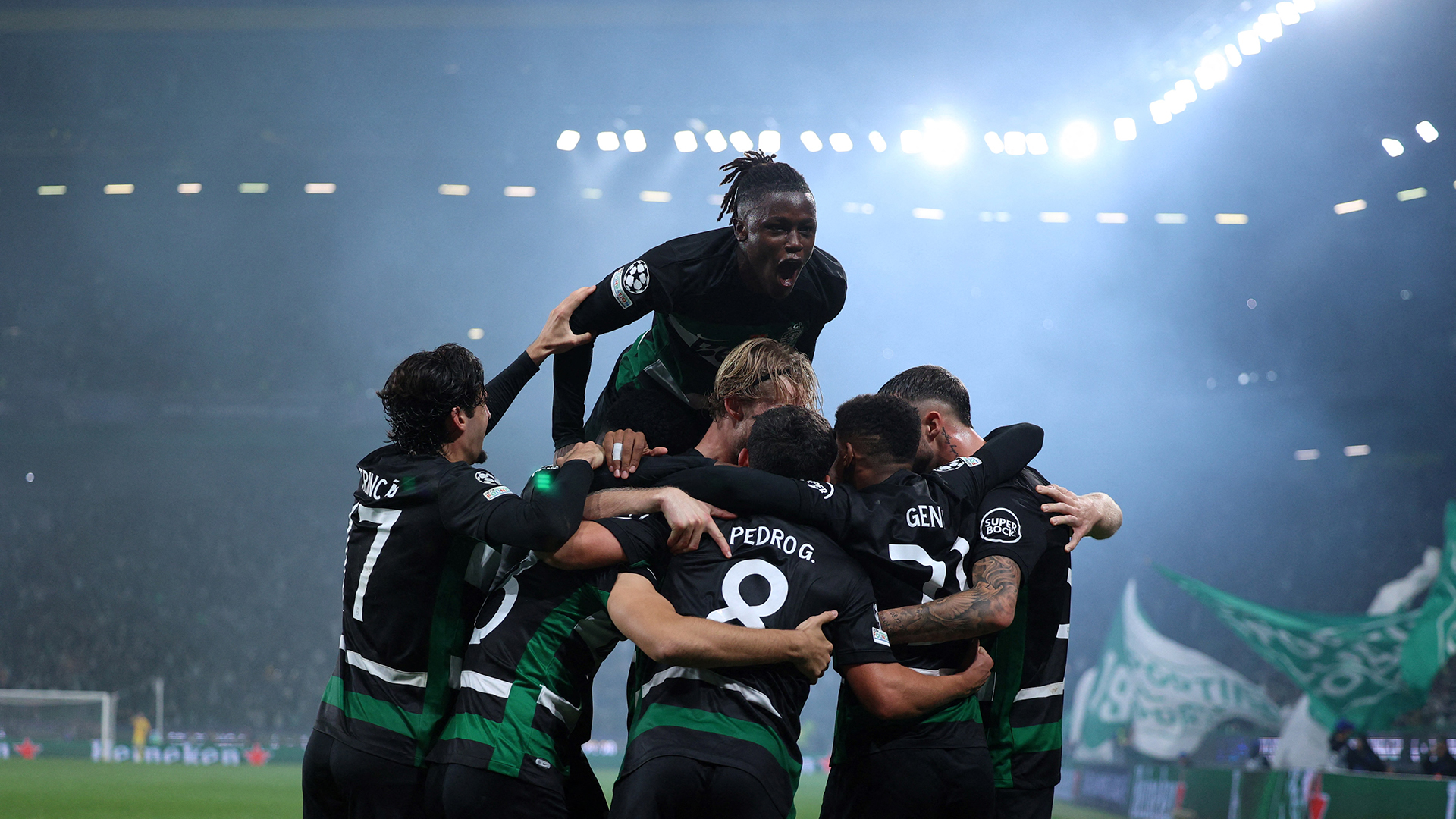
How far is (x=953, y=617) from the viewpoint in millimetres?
3289

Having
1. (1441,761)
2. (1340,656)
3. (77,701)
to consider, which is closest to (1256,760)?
(1340,656)

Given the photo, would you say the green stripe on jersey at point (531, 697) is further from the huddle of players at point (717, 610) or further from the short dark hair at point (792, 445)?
the short dark hair at point (792, 445)

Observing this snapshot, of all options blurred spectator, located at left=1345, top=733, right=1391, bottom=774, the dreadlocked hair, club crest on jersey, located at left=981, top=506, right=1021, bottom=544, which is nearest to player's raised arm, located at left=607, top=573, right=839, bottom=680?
club crest on jersey, located at left=981, top=506, right=1021, bottom=544

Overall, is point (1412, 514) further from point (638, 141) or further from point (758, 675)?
point (758, 675)

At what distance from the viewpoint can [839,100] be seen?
23.1 metres

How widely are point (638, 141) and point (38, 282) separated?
16.2 metres

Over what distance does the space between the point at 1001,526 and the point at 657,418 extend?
1871 mm

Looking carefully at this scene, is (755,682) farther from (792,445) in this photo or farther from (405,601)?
(405,601)

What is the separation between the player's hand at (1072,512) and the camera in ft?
12.6

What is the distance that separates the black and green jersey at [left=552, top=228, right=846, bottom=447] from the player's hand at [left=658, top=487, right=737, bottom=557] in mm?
1395

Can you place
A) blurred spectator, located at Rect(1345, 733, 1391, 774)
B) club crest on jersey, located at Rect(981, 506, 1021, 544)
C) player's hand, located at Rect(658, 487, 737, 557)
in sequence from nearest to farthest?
1. player's hand, located at Rect(658, 487, 737, 557)
2. club crest on jersey, located at Rect(981, 506, 1021, 544)
3. blurred spectator, located at Rect(1345, 733, 1391, 774)

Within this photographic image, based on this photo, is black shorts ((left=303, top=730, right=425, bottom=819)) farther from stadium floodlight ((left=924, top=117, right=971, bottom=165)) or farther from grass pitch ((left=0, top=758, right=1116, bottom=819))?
stadium floodlight ((left=924, top=117, right=971, bottom=165))

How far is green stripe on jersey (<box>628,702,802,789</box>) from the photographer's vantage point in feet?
9.34

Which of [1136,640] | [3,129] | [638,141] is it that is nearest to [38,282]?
[3,129]
